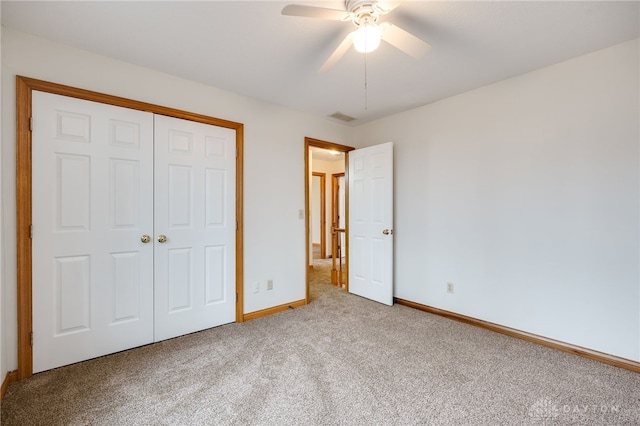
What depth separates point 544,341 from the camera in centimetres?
236

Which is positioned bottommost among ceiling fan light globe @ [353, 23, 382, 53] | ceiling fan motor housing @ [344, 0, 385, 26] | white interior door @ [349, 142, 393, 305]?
white interior door @ [349, 142, 393, 305]

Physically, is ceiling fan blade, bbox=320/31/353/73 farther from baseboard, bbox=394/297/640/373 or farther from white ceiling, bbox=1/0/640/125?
baseboard, bbox=394/297/640/373

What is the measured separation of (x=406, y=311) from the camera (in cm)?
318

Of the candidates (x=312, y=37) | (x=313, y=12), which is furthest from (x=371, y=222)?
(x=313, y=12)

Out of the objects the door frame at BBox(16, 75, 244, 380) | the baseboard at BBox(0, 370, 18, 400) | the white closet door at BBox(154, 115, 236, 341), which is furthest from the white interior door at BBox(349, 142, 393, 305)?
the baseboard at BBox(0, 370, 18, 400)

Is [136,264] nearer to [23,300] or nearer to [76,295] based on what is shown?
[76,295]

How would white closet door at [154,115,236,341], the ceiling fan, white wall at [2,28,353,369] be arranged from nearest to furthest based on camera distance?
the ceiling fan < white wall at [2,28,353,369] < white closet door at [154,115,236,341]

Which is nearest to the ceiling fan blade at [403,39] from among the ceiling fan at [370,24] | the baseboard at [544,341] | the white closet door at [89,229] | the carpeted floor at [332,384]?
the ceiling fan at [370,24]

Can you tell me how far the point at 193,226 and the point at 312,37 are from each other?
1.89m

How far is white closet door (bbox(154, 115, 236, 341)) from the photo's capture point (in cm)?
244

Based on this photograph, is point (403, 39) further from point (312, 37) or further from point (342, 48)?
point (312, 37)

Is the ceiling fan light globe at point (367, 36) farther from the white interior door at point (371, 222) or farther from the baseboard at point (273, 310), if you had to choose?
the baseboard at point (273, 310)

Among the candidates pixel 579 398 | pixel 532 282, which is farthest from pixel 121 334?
pixel 532 282

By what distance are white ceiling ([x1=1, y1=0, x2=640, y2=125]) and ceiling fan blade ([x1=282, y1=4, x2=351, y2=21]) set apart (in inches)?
9.1
